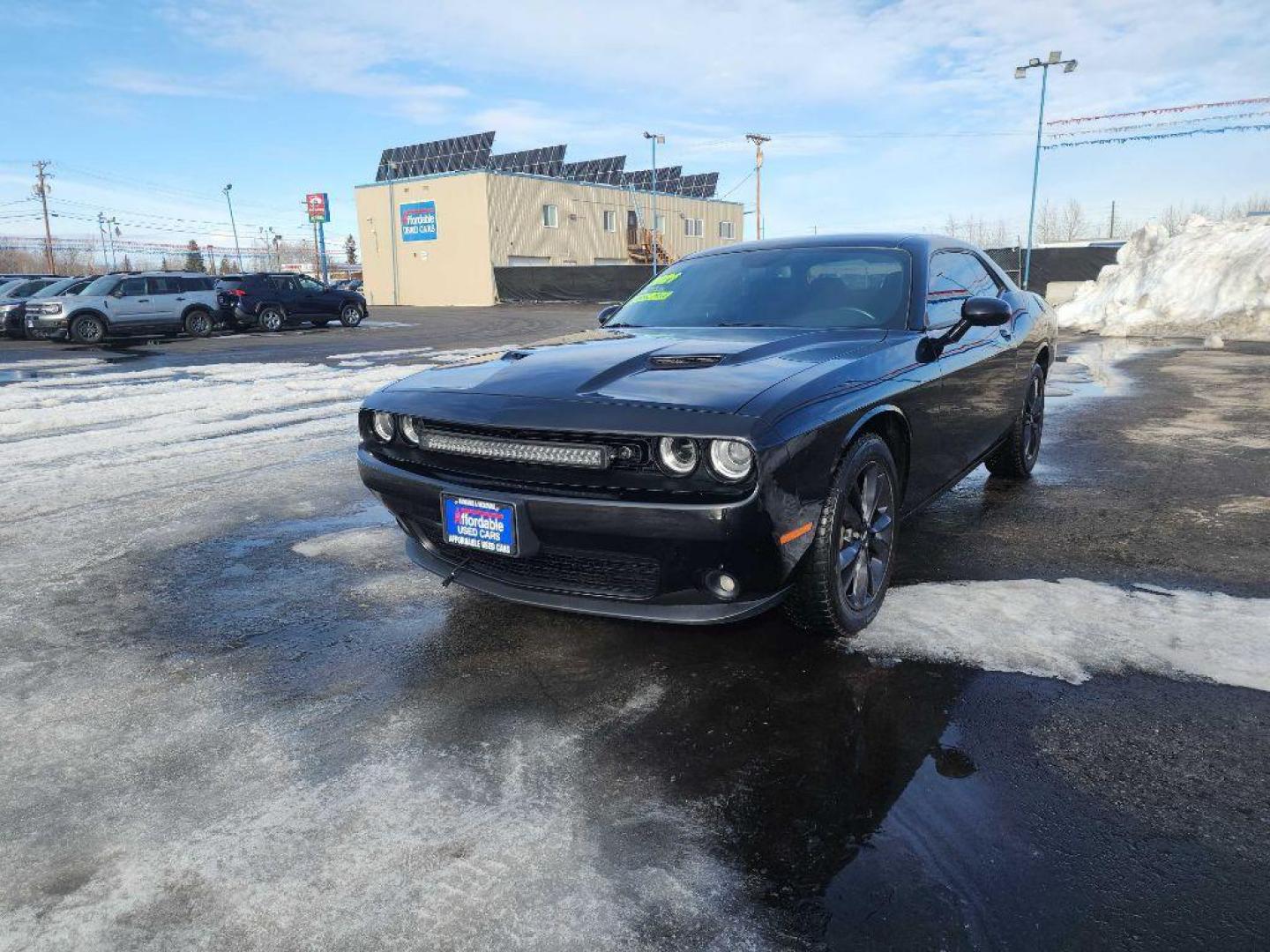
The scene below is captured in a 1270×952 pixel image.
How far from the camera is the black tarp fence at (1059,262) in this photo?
2909 centimetres

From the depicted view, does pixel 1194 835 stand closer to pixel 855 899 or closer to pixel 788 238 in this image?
pixel 855 899

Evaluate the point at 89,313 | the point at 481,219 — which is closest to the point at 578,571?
the point at 89,313

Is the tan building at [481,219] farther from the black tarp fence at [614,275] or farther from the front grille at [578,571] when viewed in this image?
the front grille at [578,571]

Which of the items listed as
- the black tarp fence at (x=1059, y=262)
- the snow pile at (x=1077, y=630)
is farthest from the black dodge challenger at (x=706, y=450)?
the black tarp fence at (x=1059, y=262)

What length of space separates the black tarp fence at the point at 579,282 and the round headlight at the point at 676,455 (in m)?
34.0

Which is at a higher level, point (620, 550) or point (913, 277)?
point (913, 277)

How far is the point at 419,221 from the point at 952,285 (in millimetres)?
44131

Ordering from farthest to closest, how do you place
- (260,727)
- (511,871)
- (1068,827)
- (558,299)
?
(558,299)
(260,727)
(1068,827)
(511,871)

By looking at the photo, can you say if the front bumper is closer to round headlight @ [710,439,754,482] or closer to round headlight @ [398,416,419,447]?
round headlight @ [710,439,754,482]

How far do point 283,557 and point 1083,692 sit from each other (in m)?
3.43

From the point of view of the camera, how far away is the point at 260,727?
2.63m

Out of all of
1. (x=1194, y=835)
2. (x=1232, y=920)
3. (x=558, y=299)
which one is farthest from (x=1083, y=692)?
(x=558, y=299)

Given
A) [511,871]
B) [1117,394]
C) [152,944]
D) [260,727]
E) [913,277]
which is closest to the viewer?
[152,944]

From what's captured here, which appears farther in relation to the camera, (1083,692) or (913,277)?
(913,277)
